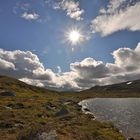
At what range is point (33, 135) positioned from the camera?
3425cm

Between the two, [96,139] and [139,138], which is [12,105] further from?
[96,139]

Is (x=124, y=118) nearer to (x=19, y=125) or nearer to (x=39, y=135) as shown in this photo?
(x=19, y=125)

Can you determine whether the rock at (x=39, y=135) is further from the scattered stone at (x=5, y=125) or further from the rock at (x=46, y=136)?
the scattered stone at (x=5, y=125)

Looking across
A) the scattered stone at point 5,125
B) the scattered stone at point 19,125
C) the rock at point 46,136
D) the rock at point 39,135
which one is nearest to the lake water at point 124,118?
the scattered stone at point 19,125

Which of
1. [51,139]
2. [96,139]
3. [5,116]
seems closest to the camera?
[51,139]

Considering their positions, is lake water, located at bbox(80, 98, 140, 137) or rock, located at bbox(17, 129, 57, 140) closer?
rock, located at bbox(17, 129, 57, 140)

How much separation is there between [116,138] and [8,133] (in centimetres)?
1909

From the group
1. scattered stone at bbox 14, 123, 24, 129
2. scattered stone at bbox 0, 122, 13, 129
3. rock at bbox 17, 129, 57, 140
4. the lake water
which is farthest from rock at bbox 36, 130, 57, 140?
the lake water

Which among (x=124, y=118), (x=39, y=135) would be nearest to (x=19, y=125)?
(x=39, y=135)

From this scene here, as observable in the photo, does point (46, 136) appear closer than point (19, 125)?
Yes

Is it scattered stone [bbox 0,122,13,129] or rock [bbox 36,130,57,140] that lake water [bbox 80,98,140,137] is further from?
rock [bbox 36,130,57,140]

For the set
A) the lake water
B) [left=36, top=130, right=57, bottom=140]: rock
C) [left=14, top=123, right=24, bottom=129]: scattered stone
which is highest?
the lake water

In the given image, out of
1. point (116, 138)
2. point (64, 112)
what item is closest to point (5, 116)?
point (64, 112)

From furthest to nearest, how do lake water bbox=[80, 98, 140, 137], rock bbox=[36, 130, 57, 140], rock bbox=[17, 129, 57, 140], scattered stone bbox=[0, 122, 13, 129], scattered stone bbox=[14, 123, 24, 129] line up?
lake water bbox=[80, 98, 140, 137] < scattered stone bbox=[0, 122, 13, 129] < scattered stone bbox=[14, 123, 24, 129] < rock bbox=[17, 129, 57, 140] < rock bbox=[36, 130, 57, 140]
